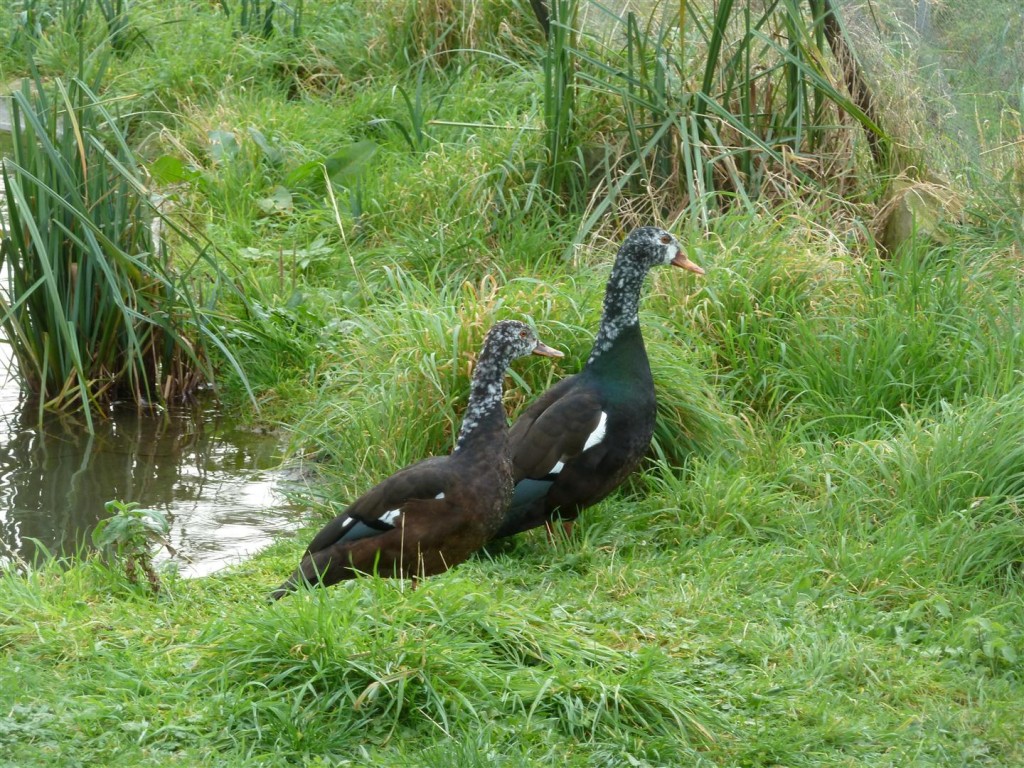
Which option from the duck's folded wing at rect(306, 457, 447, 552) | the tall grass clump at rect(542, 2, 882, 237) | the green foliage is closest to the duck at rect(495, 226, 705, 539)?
the duck's folded wing at rect(306, 457, 447, 552)

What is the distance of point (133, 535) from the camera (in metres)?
4.25

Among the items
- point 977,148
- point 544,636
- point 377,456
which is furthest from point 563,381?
point 977,148

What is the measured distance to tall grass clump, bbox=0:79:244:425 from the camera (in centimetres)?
584

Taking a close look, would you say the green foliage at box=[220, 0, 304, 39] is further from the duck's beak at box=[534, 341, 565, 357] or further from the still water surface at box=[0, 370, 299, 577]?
the duck's beak at box=[534, 341, 565, 357]

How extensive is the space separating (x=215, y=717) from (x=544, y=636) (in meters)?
0.87

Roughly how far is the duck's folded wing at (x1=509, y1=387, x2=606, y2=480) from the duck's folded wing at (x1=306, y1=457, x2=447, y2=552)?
1.99ft

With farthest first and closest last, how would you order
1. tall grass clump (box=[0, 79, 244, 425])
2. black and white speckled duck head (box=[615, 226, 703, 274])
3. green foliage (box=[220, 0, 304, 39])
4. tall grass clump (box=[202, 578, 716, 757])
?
A: green foliage (box=[220, 0, 304, 39]) < tall grass clump (box=[0, 79, 244, 425]) < black and white speckled duck head (box=[615, 226, 703, 274]) < tall grass clump (box=[202, 578, 716, 757])

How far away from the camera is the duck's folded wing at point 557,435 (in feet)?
15.7

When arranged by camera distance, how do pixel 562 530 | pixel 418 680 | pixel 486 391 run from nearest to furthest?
pixel 418 680
pixel 486 391
pixel 562 530

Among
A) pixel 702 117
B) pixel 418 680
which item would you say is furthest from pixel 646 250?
pixel 418 680

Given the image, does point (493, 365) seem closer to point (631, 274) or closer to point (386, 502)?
point (386, 502)

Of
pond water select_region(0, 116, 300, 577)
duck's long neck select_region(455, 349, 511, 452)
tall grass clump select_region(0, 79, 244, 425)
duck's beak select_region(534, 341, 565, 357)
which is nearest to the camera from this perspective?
duck's long neck select_region(455, 349, 511, 452)

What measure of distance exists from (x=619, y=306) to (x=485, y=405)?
0.91 meters

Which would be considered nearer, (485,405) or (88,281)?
(485,405)
